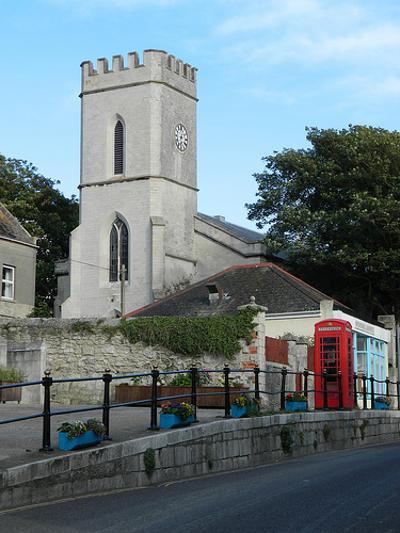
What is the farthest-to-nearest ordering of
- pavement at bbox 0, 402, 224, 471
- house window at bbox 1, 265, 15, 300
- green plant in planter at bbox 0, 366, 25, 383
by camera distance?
house window at bbox 1, 265, 15, 300 < green plant in planter at bbox 0, 366, 25, 383 < pavement at bbox 0, 402, 224, 471

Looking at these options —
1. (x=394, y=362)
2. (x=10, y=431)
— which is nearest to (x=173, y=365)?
(x=10, y=431)

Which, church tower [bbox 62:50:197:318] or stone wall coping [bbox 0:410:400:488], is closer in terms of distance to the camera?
stone wall coping [bbox 0:410:400:488]

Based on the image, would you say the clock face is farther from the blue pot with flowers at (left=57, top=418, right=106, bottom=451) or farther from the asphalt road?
the blue pot with flowers at (left=57, top=418, right=106, bottom=451)

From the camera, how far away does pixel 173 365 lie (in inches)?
969

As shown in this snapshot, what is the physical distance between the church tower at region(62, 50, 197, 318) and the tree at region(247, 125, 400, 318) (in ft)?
17.8

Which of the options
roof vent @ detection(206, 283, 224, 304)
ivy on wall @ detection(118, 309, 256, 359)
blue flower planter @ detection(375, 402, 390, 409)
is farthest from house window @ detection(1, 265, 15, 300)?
blue flower planter @ detection(375, 402, 390, 409)

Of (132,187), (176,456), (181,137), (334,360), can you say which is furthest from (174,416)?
(181,137)

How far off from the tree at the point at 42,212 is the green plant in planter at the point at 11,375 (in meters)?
28.8

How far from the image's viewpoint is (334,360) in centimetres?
2297

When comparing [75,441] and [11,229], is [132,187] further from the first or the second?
[75,441]

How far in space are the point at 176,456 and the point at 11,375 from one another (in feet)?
34.8

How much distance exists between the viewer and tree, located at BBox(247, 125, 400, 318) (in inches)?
1620

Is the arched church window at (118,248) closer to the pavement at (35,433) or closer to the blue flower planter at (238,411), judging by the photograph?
the pavement at (35,433)

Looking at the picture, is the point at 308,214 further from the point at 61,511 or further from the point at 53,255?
the point at 61,511
